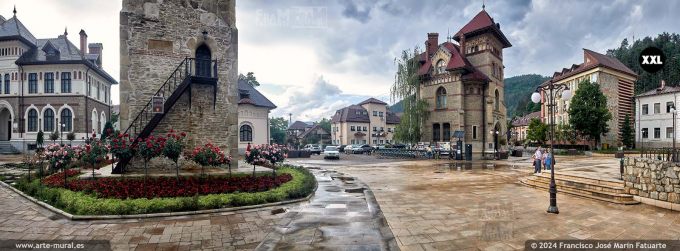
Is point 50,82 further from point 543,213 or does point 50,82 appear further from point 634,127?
point 634,127

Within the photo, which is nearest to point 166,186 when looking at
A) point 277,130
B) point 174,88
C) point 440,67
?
point 174,88

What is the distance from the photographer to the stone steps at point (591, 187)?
11.0 meters

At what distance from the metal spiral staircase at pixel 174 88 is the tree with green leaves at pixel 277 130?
143ft

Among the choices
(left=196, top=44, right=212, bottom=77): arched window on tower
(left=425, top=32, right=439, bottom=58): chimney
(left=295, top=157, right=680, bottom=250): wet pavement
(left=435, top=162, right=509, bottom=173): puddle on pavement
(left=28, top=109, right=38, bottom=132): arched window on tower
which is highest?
(left=425, top=32, right=439, bottom=58): chimney

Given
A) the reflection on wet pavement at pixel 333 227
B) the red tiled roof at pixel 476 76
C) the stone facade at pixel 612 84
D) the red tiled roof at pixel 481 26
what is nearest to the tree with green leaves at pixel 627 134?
the stone facade at pixel 612 84

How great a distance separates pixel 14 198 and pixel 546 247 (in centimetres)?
1534

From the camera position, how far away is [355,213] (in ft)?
30.4

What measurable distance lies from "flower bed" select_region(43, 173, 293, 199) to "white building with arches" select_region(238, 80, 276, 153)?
22.2 metres

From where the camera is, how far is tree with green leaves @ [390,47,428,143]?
3922cm

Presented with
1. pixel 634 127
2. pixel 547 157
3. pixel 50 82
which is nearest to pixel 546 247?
pixel 547 157

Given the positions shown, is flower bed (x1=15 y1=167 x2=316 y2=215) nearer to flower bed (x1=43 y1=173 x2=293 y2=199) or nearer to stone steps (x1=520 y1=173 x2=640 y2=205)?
flower bed (x1=43 y1=173 x2=293 y2=199)

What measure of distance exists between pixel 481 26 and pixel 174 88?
3380 centimetres

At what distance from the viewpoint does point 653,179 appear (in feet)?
34.6

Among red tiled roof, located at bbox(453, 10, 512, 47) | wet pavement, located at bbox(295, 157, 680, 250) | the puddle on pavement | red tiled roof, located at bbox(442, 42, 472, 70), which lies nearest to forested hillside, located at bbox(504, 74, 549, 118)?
red tiled roof, located at bbox(453, 10, 512, 47)
